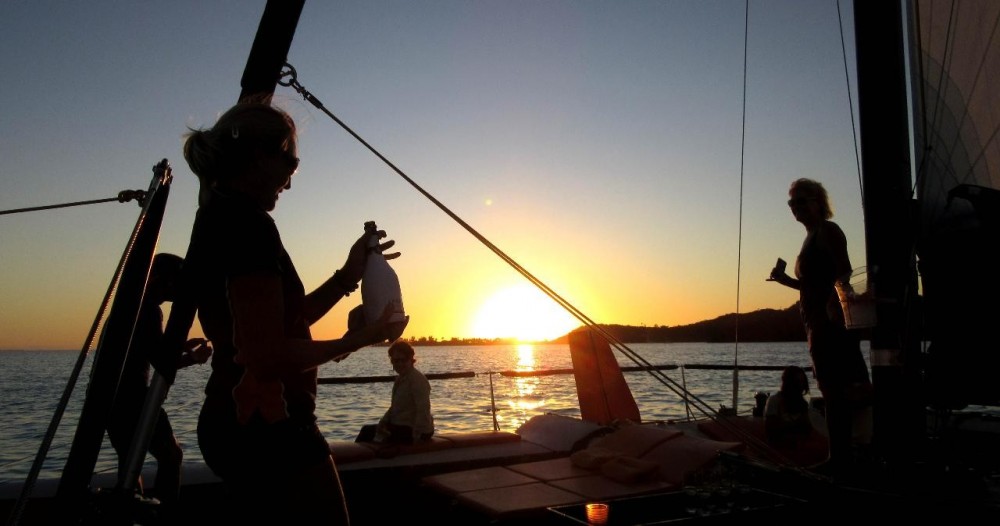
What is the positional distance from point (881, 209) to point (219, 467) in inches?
145

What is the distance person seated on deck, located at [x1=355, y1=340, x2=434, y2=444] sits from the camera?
6562mm

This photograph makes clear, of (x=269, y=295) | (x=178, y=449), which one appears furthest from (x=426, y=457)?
(x=269, y=295)

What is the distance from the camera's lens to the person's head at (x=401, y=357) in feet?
24.5

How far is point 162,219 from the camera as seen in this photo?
2.20 meters

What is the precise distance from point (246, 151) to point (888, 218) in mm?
3518

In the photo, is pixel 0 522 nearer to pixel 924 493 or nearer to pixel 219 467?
pixel 219 467

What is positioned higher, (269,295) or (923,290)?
(923,290)

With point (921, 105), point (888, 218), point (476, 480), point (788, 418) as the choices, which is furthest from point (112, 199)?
point (788, 418)

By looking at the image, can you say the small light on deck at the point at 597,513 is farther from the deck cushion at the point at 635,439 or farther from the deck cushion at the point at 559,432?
the deck cushion at the point at 559,432

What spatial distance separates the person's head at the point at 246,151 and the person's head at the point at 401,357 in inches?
227

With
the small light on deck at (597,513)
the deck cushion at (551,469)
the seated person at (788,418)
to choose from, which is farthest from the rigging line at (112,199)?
the seated person at (788,418)

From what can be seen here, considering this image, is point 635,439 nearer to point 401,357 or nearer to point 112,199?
point 401,357

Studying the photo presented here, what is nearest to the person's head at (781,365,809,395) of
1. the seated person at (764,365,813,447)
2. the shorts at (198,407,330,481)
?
the seated person at (764,365,813,447)

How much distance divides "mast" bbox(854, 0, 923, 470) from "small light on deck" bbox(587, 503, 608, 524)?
155cm
